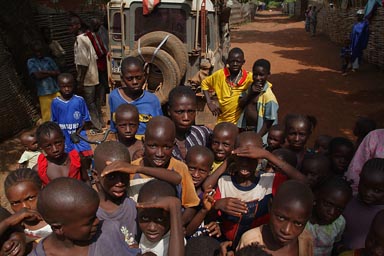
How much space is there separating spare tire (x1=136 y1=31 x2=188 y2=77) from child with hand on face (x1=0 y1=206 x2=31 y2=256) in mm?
3462

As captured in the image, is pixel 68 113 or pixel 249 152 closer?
pixel 249 152

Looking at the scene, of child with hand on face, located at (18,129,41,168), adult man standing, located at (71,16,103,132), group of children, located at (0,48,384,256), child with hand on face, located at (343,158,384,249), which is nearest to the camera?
group of children, located at (0,48,384,256)

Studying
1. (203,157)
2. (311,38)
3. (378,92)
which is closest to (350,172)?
(203,157)

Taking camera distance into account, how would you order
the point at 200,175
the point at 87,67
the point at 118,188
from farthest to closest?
the point at 87,67 < the point at 200,175 < the point at 118,188

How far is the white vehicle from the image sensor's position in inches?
183

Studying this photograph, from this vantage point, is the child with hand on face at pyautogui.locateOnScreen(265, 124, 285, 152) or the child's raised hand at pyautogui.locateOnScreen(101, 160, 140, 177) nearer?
the child's raised hand at pyautogui.locateOnScreen(101, 160, 140, 177)

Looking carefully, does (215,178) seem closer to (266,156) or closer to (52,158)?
(266,156)

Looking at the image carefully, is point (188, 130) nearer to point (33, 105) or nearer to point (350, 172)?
point (350, 172)

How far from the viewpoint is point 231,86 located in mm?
3607

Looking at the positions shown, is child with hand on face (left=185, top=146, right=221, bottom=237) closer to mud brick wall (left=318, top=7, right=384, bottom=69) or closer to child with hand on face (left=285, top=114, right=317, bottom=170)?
child with hand on face (left=285, top=114, right=317, bottom=170)

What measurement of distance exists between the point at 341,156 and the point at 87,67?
444 centimetres

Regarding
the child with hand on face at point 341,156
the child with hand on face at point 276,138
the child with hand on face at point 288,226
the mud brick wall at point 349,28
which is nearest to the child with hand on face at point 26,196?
the child with hand on face at point 288,226

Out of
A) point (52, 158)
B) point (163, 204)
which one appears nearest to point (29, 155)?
point (52, 158)

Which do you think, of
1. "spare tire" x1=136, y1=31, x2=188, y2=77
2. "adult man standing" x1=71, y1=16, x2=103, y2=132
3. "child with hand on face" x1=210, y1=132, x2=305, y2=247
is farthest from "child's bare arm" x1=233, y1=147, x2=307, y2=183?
"adult man standing" x1=71, y1=16, x2=103, y2=132
